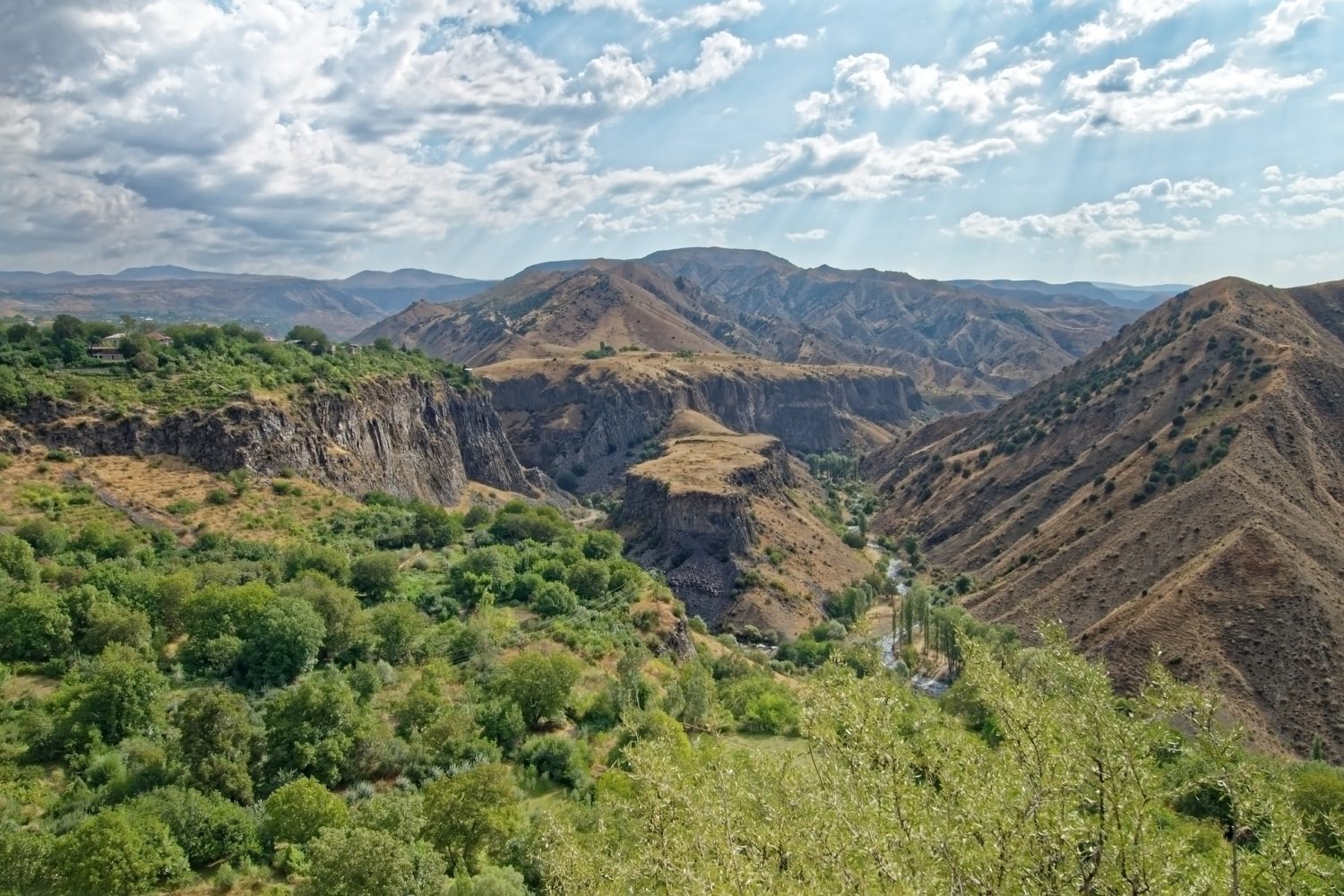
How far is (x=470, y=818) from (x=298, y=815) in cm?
556

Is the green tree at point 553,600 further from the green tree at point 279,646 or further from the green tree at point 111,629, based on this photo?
the green tree at point 111,629

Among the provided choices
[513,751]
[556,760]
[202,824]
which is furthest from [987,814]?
[513,751]

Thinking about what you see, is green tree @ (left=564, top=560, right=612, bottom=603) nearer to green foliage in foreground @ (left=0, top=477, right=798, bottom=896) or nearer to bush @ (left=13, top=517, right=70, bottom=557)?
green foliage in foreground @ (left=0, top=477, right=798, bottom=896)

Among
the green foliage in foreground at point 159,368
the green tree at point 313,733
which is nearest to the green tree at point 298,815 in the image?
the green tree at point 313,733

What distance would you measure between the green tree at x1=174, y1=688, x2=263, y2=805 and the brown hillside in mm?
27876

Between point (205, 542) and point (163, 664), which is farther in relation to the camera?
point (205, 542)

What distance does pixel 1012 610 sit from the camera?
80.1 meters

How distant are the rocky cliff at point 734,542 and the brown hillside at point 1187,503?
1963 centimetres

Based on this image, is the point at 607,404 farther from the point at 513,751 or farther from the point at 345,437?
the point at 513,751

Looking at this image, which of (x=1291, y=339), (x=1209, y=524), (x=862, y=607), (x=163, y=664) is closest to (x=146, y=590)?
(x=163, y=664)

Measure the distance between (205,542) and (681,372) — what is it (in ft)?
451

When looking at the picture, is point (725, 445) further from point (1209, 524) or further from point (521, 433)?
point (1209, 524)

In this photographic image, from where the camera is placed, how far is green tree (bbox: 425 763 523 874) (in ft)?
82.3

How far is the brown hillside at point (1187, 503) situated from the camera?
56.2m
